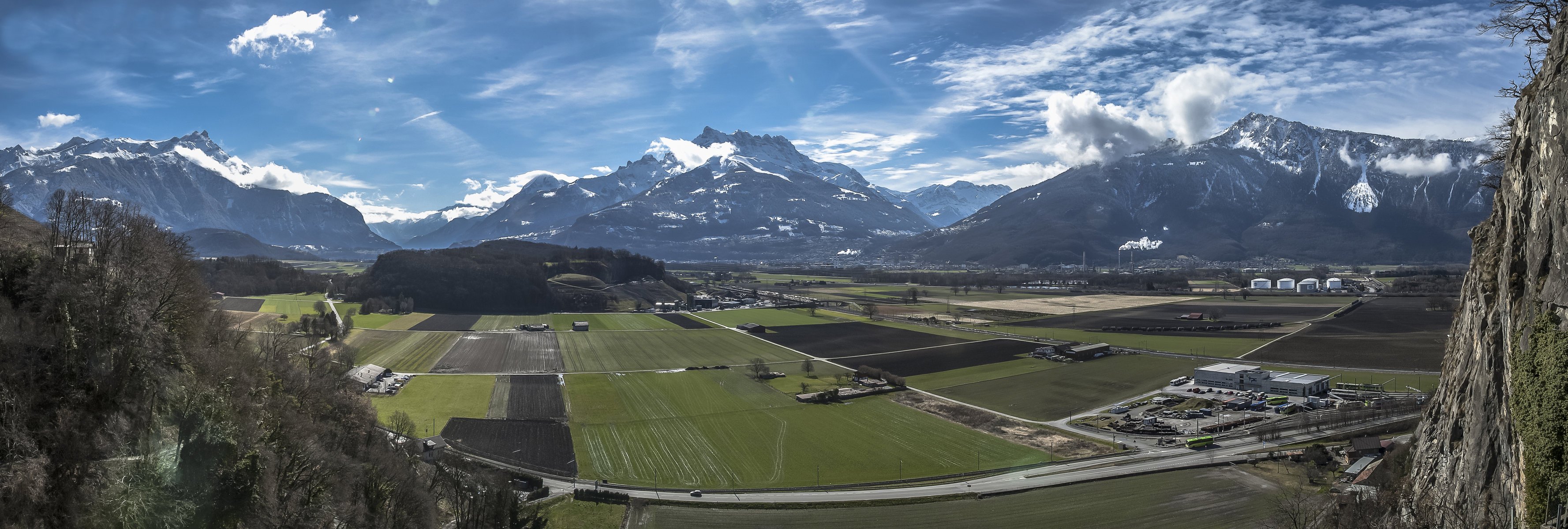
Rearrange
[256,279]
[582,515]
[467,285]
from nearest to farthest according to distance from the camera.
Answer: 1. [582,515]
2. [467,285]
3. [256,279]

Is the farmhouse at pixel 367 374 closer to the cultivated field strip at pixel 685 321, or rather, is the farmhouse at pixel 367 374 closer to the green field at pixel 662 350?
the green field at pixel 662 350

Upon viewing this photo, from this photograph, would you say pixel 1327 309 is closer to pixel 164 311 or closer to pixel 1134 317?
pixel 1134 317

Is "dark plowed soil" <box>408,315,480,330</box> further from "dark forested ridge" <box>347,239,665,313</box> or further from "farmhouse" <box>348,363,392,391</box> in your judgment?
"farmhouse" <box>348,363,392,391</box>

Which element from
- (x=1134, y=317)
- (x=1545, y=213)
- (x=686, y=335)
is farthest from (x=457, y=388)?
(x=1134, y=317)

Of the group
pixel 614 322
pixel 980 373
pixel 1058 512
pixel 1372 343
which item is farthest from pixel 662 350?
pixel 1372 343

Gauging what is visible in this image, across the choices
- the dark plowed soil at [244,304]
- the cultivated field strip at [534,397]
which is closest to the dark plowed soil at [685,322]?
the cultivated field strip at [534,397]

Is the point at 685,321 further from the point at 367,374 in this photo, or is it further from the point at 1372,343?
the point at 1372,343
